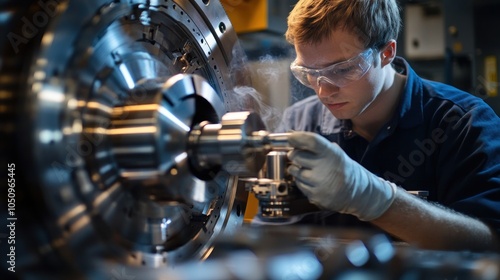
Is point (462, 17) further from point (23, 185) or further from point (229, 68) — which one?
point (23, 185)

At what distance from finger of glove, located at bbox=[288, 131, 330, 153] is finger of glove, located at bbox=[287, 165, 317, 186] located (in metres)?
0.03

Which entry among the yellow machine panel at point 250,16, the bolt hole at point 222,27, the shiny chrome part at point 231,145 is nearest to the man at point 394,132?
the shiny chrome part at point 231,145

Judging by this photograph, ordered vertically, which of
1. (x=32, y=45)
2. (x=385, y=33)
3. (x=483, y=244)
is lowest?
(x=483, y=244)

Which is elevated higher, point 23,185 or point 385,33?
point 385,33

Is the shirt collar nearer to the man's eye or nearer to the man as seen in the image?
the man

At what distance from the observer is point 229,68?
109cm

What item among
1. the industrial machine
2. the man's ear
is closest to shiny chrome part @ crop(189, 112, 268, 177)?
the industrial machine

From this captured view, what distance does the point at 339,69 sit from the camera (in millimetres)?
1308

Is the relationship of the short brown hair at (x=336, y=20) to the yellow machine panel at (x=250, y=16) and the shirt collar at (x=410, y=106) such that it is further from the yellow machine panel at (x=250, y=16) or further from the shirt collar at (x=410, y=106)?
the yellow machine panel at (x=250, y=16)

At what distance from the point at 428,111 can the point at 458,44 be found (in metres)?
1.09

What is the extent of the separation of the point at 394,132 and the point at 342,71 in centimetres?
32

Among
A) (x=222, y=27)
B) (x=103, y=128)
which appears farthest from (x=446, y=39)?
(x=103, y=128)

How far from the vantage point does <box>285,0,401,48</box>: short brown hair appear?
135 centimetres

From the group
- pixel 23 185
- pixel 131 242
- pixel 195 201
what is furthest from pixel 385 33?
pixel 23 185
